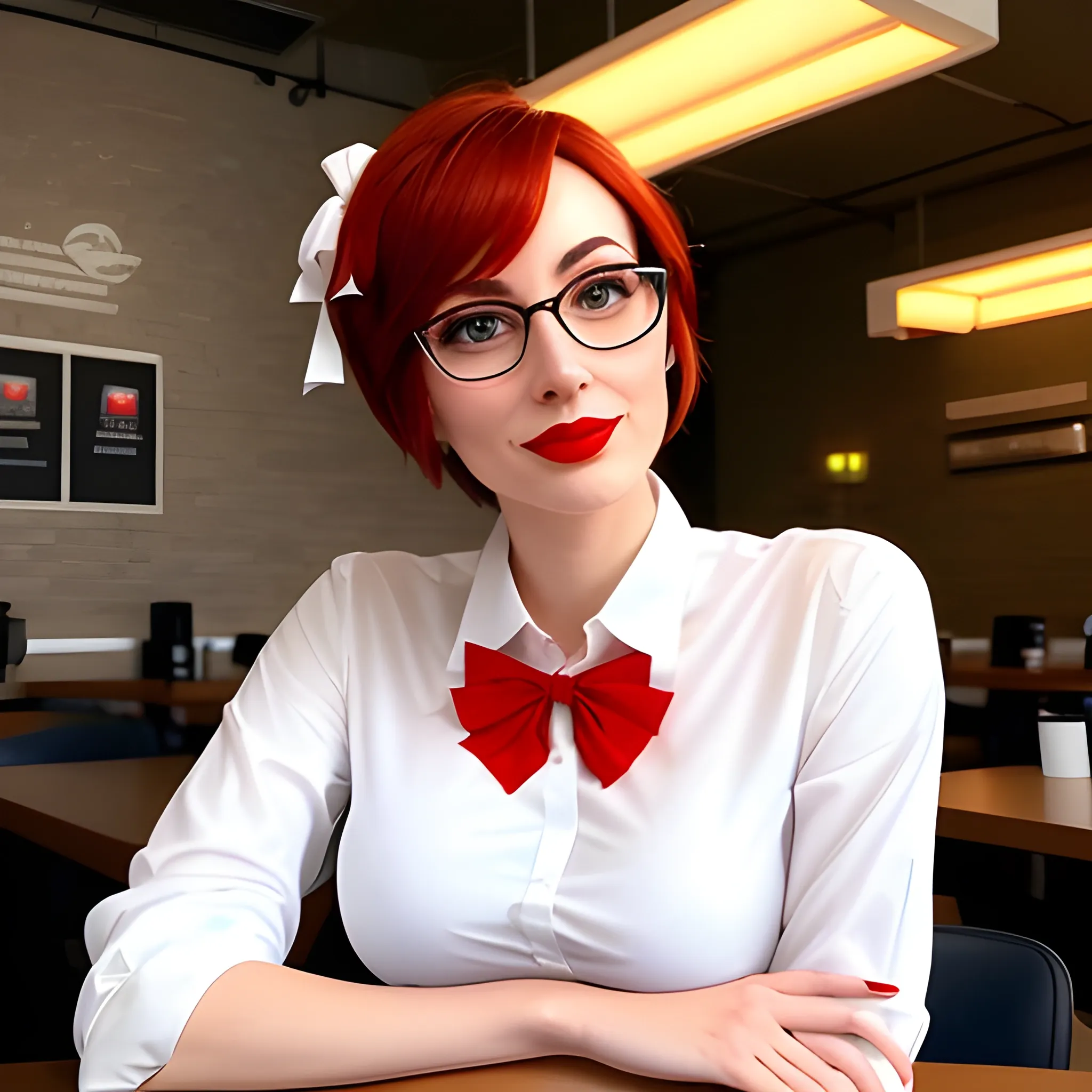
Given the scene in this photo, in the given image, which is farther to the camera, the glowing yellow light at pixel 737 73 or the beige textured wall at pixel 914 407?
the beige textured wall at pixel 914 407

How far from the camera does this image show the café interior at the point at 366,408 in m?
2.90

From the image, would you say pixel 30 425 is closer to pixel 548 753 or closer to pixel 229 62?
pixel 229 62

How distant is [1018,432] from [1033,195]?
2.89 ft

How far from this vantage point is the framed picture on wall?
3420 mm

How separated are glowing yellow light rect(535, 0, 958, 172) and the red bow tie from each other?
113cm

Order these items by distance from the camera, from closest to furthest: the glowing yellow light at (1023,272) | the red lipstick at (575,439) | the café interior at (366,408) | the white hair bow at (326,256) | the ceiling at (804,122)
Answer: the red lipstick at (575,439), the white hair bow at (326,256), the café interior at (366,408), the glowing yellow light at (1023,272), the ceiling at (804,122)

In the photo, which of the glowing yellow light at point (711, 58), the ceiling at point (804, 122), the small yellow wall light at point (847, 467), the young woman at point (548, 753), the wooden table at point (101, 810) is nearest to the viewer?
the young woman at point (548, 753)

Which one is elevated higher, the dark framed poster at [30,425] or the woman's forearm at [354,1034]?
the dark framed poster at [30,425]

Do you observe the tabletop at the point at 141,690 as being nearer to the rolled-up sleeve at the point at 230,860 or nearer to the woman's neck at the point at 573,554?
the rolled-up sleeve at the point at 230,860

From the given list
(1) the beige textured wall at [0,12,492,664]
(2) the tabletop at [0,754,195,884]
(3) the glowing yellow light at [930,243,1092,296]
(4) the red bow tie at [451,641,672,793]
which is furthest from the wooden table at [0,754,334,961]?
(3) the glowing yellow light at [930,243,1092,296]

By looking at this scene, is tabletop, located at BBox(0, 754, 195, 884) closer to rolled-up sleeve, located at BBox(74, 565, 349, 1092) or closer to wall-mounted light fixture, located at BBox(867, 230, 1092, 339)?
rolled-up sleeve, located at BBox(74, 565, 349, 1092)

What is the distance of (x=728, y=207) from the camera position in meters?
4.81

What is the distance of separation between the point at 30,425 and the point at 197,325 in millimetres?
605

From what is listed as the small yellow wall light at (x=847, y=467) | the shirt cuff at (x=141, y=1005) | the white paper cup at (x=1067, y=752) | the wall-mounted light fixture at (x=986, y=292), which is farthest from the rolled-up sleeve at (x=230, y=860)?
the small yellow wall light at (x=847, y=467)
